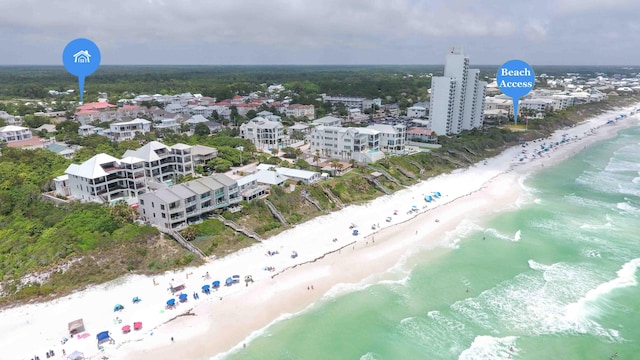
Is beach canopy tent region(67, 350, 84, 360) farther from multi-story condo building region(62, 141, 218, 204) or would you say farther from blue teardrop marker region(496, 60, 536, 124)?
blue teardrop marker region(496, 60, 536, 124)

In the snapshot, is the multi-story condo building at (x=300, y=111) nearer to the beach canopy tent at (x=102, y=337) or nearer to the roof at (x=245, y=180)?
the roof at (x=245, y=180)

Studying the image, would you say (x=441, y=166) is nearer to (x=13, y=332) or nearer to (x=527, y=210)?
(x=527, y=210)

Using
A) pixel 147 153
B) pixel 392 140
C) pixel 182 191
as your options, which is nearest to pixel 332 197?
pixel 182 191

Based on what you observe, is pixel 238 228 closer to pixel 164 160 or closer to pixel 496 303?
pixel 164 160

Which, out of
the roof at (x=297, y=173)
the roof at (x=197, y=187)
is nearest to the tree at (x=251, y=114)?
the roof at (x=297, y=173)

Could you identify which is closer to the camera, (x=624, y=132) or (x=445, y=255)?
(x=445, y=255)

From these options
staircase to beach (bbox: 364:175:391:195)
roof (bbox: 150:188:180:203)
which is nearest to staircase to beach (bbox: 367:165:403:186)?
staircase to beach (bbox: 364:175:391:195)

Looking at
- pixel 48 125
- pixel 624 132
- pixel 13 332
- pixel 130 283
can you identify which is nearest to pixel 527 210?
pixel 130 283
